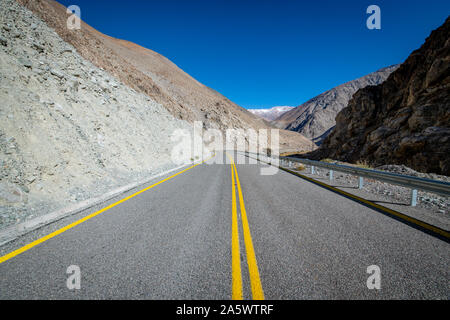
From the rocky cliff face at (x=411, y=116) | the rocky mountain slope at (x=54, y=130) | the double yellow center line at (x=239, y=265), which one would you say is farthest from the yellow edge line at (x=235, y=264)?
the rocky cliff face at (x=411, y=116)

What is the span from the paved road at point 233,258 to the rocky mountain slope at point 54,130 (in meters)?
2.25

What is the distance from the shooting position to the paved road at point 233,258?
2133 mm

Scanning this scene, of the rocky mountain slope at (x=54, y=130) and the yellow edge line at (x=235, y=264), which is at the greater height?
the rocky mountain slope at (x=54, y=130)

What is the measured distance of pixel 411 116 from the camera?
629 inches

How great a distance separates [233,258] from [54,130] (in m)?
8.29

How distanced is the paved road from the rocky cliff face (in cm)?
1221

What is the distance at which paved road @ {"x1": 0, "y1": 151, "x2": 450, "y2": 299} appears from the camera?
7.00 ft

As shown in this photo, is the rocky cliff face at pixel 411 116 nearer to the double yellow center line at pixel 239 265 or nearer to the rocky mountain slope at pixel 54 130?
the double yellow center line at pixel 239 265

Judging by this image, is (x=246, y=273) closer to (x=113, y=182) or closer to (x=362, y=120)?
(x=113, y=182)

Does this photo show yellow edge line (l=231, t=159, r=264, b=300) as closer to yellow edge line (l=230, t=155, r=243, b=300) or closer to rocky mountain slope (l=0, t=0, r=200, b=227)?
yellow edge line (l=230, t=155, r=243, b=300)

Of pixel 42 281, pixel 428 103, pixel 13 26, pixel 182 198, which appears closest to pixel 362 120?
pixel 428 103

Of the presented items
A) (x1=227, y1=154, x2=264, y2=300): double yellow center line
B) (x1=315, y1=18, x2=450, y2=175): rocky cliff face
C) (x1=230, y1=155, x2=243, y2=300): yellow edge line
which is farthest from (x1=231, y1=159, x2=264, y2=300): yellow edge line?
(x1=315, y1=18, x2=450, y2=175): rocky cliff face

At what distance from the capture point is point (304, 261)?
2652mm
